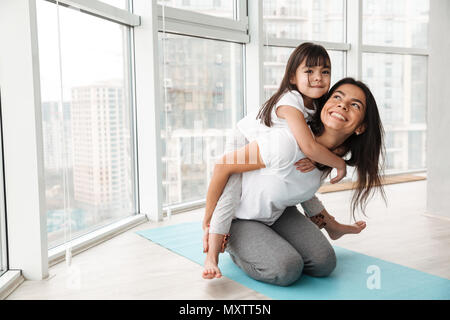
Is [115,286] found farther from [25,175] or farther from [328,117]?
[328,117]

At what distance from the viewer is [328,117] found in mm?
1676

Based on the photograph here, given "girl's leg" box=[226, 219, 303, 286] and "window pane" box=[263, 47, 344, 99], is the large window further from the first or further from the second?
"girl's leg" box=[226, 219, 303, 286]

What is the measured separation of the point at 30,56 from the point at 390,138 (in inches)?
157

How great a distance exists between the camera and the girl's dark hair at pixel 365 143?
1.70 m

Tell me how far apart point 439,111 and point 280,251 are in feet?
5.59

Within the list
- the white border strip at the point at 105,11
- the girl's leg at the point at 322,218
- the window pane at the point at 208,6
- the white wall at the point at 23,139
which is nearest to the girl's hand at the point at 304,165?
the girl's leg at the point at 322,218

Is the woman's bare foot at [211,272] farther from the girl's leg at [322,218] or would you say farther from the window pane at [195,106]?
the window pane at [195,106]

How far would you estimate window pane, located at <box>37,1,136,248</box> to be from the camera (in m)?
2.12

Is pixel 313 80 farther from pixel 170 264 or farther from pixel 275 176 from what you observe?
pixel 170 264

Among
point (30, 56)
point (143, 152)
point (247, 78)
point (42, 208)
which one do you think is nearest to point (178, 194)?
point (143, 152)

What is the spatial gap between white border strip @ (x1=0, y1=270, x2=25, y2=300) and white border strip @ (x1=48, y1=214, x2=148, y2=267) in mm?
208

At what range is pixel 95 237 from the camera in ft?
7.63

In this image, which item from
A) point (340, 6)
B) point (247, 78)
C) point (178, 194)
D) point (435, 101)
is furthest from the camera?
point (340, 6)

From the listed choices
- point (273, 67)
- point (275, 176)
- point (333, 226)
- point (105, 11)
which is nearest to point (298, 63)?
point (275, 176)
